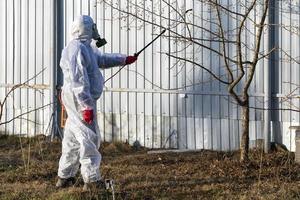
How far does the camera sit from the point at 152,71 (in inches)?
415

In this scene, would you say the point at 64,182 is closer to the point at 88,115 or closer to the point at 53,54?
the point at 88,115

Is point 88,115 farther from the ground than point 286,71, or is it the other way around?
point 286,71

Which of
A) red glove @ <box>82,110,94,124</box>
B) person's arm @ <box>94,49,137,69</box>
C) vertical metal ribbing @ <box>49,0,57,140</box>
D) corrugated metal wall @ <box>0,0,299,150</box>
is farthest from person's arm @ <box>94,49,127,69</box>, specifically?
vertical metal ribbing @ <box>49,0,57,140</box>

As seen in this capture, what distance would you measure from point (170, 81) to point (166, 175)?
2.05m

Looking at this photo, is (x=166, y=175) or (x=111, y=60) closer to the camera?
(x=111, y=60)

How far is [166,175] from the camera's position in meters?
8.71

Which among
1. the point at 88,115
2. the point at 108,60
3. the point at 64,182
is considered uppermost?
the point at 108,60

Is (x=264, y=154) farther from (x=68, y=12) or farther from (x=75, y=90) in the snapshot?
(x=68, y=12)

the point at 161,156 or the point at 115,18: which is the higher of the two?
the point at 115,18

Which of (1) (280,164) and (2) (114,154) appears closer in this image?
(1) (280,164)

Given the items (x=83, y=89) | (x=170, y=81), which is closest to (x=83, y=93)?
(x=83, y=89)

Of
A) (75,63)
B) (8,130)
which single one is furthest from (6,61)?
(75,63)

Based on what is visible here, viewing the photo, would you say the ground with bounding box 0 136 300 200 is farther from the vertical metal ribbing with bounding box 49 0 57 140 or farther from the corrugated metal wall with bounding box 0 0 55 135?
the corrugated metal wall with bounding box 0 0 55 135

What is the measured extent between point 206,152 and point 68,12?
3.17 m
